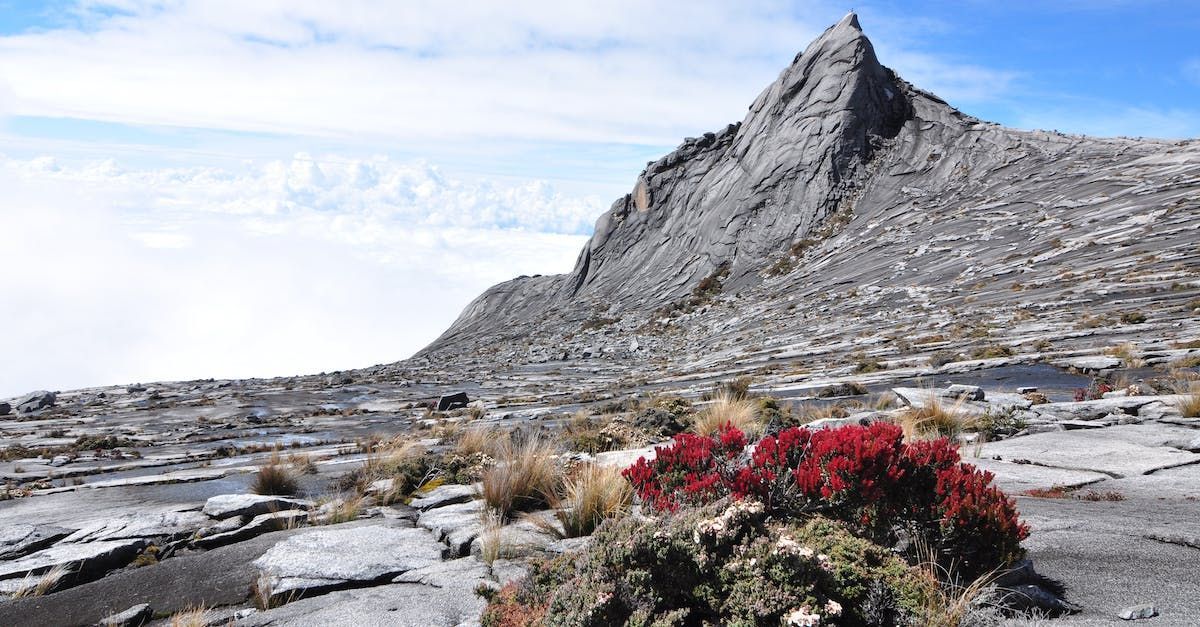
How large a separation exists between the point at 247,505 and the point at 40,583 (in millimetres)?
2667

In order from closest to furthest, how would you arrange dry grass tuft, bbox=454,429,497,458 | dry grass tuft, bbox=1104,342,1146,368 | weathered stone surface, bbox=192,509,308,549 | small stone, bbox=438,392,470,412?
weathered stone surface, bbox=192,509,308,549, dry grass tuft, bbox=454,429,497,458, dry grass tuft, bbox=1104,342,1146,368, small stone, bbox=438,392,470,412

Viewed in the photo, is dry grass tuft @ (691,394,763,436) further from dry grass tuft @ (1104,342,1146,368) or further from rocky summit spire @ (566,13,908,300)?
rocky summit spire @ (566,13,908,300)

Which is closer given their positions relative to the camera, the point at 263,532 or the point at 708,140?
the point at 263,532

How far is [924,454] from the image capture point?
217 inches

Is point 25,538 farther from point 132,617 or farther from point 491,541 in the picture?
point 491,541

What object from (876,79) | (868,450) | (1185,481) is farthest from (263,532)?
(876,79)

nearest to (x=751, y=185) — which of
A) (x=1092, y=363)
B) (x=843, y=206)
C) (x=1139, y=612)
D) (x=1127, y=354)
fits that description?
(x=843, y=206)

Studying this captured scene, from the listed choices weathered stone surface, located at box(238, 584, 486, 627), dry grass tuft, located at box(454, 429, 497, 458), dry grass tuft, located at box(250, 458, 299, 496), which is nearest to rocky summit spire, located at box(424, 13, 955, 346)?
dry grass tuft, located at box(454, 429, 497, 458)

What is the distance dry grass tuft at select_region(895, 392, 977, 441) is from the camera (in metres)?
11.2

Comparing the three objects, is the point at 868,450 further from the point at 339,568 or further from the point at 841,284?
the point at 841,284

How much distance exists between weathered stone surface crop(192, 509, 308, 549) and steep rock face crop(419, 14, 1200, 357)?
95.9ft

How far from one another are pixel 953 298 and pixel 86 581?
3416cm

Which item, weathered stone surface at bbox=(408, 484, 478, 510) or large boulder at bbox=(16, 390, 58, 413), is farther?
large boulder at bbox=(16, 390, 58, 413)

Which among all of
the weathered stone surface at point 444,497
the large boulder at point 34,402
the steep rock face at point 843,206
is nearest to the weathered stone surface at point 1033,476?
the weathered stone surface at point 444,497
